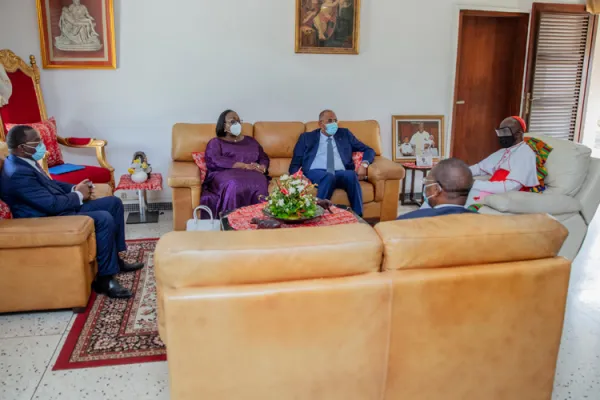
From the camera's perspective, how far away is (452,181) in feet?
7.27

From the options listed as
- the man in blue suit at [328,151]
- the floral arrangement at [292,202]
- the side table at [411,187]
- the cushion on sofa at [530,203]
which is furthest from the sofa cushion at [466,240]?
the side table at [411,187]

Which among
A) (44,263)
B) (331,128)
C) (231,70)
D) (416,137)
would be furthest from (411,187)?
(44,263)

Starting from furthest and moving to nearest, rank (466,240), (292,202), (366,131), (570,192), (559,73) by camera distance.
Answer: (559,73), (366,131), (570,192), (292,202), (466,240)

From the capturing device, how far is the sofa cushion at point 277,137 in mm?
4883

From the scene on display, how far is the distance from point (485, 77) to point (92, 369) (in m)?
5.29

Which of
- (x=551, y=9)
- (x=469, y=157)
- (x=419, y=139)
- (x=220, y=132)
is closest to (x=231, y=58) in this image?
(x=220, y=132)

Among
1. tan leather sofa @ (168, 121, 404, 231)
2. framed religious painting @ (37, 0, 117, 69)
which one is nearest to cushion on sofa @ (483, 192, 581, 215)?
tan leather sofa @ (168, 121, 404, 231)

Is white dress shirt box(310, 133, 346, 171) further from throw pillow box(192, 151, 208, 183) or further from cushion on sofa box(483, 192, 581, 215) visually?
cushion on sofa box(483, 192, 581, 215)

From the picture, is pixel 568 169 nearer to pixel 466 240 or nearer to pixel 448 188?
pixel 448 188

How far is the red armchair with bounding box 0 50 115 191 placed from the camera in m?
4.38

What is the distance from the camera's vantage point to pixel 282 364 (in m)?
1.69

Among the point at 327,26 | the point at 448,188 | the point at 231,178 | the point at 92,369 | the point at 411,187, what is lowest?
the point at 92,369

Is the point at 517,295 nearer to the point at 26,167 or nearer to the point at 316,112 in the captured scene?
the point at 26,167

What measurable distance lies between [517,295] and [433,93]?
4250mm
